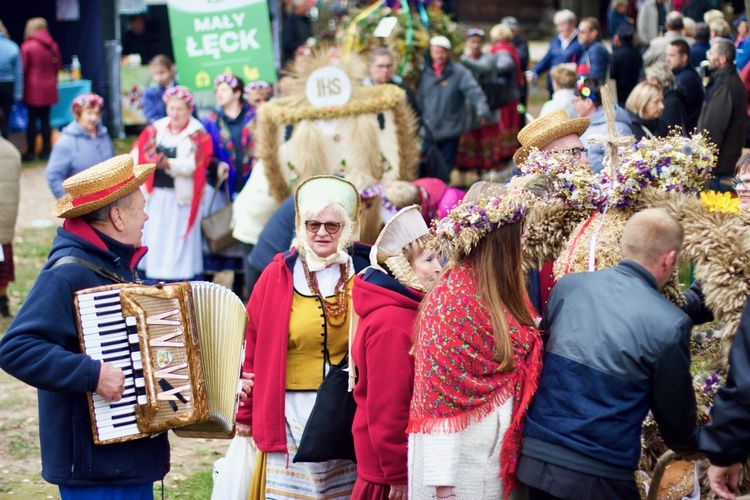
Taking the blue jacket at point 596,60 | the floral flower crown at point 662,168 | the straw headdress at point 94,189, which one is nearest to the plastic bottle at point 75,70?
the blue jacket at point 596,60

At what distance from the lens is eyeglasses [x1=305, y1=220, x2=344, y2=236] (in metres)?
4.56

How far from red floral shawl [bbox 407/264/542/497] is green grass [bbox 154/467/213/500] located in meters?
2.66

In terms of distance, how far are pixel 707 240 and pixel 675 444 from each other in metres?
0.78

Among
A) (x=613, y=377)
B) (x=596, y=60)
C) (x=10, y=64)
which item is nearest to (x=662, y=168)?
(x=613, y=377)

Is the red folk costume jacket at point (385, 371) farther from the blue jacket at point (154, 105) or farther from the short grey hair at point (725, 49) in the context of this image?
the blue jacket at point (154, 105)

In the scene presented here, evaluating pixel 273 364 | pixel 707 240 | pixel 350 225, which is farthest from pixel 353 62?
pixel 707 240

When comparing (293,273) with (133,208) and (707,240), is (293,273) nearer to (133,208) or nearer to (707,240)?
(133,208)

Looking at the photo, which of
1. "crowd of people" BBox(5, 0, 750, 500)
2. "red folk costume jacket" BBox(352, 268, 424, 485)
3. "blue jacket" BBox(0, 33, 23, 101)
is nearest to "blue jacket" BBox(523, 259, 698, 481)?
"crowd of people" BBox(5, 0, 750, 500)

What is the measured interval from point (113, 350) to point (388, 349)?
1029 millimetres

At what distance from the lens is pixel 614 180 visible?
4.13 metres

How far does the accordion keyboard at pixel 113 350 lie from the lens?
360 cm

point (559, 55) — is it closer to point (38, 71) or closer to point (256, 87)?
point (256, 87)

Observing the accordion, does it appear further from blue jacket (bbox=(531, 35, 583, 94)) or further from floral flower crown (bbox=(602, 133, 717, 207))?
blue jacket (bbox=(531, 35, 583, 94))

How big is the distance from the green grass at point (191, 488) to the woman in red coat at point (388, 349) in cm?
203
